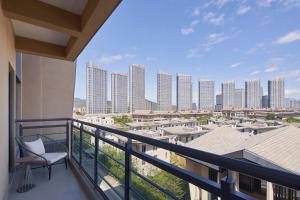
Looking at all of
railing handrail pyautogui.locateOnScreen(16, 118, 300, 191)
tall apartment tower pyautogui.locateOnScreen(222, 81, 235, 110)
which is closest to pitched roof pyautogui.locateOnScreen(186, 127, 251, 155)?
railing handrail pyautogui.locateOnScreen(16, 118, 300, 191)

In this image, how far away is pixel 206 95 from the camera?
53.7m

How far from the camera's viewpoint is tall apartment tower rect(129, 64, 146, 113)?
4307 cm

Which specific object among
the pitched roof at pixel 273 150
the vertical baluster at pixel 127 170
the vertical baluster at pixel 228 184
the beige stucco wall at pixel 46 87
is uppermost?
the beige stucco wall at pixel 46 87

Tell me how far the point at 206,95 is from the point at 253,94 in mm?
11019

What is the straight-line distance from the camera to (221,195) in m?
0.90

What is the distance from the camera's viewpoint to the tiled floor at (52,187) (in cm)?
285

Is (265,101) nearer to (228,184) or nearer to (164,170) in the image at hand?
(164,170)

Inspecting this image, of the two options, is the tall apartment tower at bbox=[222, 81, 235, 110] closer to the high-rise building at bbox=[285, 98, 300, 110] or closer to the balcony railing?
the high-rise building at bbox=[285, 98, 300, 110]

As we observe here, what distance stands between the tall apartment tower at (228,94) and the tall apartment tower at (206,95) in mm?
2693

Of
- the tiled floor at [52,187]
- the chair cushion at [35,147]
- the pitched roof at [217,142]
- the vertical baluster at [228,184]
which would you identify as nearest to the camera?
the vertical baluster at [228,184]

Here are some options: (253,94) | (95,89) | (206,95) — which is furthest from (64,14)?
(206,95)

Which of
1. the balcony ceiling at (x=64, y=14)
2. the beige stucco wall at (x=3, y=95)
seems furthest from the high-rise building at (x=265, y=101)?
the beige stucco wall at (x=3, y=95)

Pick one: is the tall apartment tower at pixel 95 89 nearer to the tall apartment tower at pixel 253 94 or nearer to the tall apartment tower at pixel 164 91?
the tall apartment tower at pixel 164 91

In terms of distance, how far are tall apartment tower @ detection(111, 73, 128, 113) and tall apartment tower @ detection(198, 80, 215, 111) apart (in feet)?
68.4
